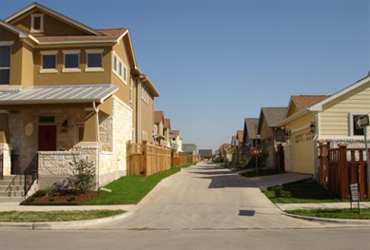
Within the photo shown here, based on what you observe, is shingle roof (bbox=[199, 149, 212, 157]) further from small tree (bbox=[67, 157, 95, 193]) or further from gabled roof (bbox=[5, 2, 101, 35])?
small tree (bbox=[67, 157, 95, 193])

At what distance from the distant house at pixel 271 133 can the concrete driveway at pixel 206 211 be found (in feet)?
45.8

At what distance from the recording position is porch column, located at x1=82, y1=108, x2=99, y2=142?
62.4ft

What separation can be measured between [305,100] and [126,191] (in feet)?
49.0

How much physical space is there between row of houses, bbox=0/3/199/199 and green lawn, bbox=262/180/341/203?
7.68 metres

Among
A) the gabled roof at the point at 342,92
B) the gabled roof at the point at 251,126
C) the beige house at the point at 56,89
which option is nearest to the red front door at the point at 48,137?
the beige house at the point at 56,89

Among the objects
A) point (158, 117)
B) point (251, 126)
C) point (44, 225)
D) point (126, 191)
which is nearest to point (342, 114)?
point (126, 191)

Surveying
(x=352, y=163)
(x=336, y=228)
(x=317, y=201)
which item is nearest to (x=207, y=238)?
(x=336, y=228)

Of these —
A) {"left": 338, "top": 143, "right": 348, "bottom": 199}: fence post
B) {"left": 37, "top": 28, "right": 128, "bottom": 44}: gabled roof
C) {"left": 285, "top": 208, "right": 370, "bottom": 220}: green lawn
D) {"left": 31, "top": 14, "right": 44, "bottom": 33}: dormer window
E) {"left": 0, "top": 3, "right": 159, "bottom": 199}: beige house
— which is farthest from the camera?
{"left": 31, "top": 14, "right": 44, "bottom": 33}: dormer window

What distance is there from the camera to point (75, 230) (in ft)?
39.6

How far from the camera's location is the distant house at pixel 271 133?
112 feet

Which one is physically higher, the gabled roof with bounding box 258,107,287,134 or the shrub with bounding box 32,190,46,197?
the gabled roof with bounding box 258,107,287,134

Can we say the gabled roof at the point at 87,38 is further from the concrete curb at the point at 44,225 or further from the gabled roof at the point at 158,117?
the gabled roof at the point at 158,117

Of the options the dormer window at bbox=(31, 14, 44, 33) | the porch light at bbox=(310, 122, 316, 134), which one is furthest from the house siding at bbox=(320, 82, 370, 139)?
the dormer window at bbox=(31, 14, 44, 33)

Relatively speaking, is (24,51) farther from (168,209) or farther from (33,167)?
(168,209)
